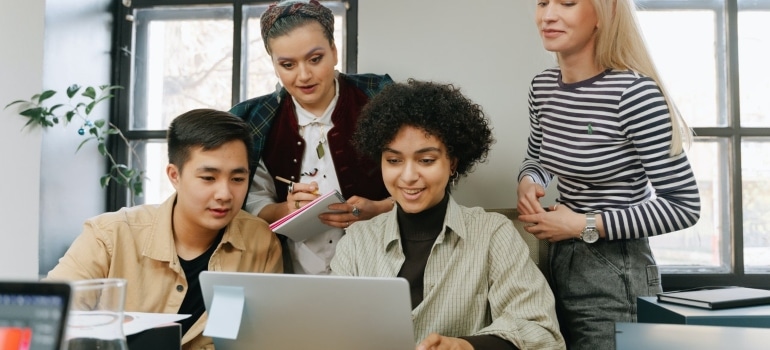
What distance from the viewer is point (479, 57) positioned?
206cm

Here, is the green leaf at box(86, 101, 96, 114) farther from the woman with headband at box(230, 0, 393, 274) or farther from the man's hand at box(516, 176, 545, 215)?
the man's hand at box(516, 176, 545, 215)

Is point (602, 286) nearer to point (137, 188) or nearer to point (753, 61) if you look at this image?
point (753, 61)

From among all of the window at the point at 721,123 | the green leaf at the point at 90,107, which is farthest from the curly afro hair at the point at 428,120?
the green leaf at the point at 90,107

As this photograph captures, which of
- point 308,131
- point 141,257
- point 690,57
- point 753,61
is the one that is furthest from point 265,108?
point 753,61

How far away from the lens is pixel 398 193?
146 centimetres

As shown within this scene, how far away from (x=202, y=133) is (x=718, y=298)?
1.20m

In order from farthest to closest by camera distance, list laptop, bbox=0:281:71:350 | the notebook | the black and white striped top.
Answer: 1. the black and white striped top
2. the notebook
3. laptop, bbox=0:281:71:350

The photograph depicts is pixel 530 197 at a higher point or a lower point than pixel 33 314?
higher

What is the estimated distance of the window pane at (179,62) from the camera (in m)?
2.39

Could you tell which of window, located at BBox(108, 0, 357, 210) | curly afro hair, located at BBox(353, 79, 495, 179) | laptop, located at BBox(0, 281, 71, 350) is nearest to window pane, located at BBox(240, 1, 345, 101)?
window, located at BBox(108, 0, 357, 210)

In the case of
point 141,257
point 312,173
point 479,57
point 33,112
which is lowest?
point 141,257

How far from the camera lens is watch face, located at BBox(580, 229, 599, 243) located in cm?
150

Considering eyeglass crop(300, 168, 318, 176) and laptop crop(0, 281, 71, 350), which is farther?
eyeglass crop(300, 168, 318, 176)

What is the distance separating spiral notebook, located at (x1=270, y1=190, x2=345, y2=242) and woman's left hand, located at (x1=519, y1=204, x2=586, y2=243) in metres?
0.48
